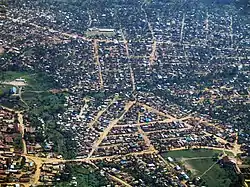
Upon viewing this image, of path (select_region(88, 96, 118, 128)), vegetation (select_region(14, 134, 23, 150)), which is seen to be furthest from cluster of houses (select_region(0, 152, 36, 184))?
path (select_region(88, 96, 118, 128))

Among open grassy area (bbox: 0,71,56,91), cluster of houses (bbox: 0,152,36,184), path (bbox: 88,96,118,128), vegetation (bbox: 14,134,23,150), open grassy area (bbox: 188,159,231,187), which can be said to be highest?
open grassy area (bbox: 0,71,56,91)

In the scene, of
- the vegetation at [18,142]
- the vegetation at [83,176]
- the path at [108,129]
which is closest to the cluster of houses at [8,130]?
the vegetation at [18,142]

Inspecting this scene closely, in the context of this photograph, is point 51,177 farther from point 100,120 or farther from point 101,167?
point 100,120

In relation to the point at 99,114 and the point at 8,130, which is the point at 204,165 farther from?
the point at 8,130

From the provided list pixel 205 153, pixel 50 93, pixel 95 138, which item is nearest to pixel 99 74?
pixel 50 93

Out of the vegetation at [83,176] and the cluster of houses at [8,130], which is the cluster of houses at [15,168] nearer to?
the cluster of houses at [8,130]

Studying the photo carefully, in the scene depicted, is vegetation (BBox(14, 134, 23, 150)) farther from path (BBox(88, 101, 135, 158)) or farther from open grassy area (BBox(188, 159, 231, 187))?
open grassy area (BBox(188, 159, 231, 187))

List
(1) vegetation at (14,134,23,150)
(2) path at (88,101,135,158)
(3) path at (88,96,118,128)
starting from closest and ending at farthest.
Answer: (1) vegetation at (14,134,23,150)
(2) path at (88,101,135,158)
(3) path at (88,96,118,128)
